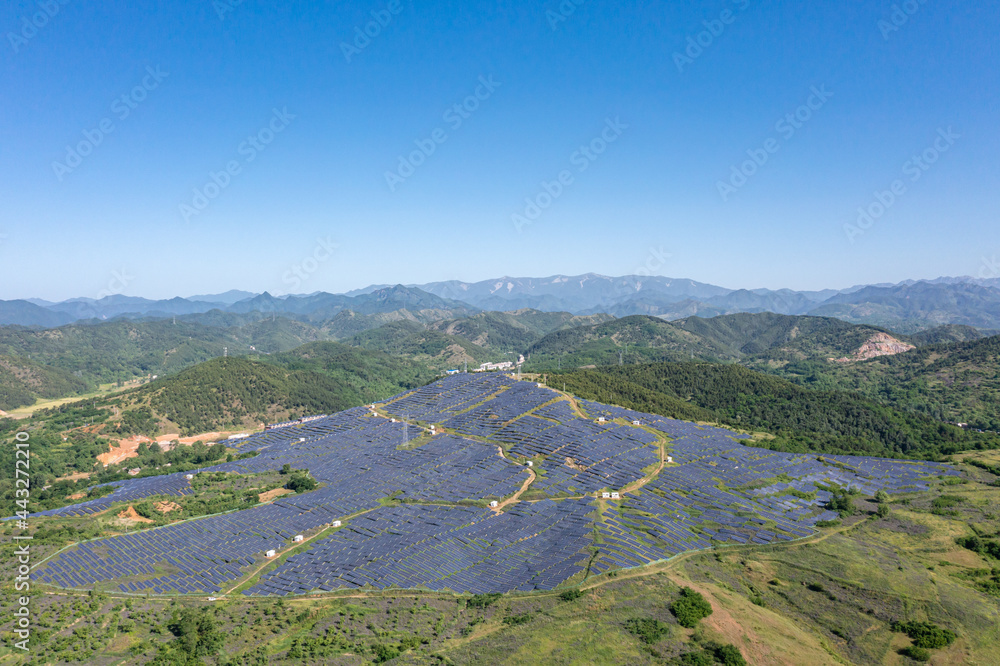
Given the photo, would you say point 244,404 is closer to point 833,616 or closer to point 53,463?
point 53,463

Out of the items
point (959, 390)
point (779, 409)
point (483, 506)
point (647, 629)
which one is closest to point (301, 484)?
point (483, 506)

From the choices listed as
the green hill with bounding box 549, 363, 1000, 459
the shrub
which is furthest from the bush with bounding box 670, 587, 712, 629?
the green hill with bounding box 549, 363, 1000, 459

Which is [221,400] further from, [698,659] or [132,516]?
[698,659]

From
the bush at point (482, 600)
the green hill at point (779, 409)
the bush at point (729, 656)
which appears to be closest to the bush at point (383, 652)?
the bush at point (482, 600)

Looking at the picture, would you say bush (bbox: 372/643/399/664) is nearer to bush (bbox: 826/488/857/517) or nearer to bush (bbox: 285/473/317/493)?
bush (bbox: 285/473/317/493)

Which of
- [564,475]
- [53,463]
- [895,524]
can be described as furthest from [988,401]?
[53,463]
